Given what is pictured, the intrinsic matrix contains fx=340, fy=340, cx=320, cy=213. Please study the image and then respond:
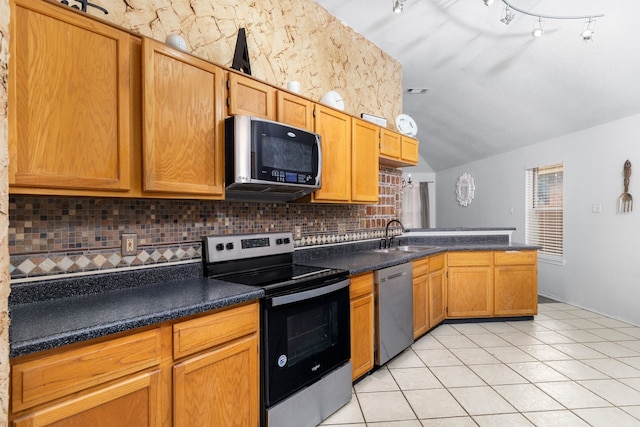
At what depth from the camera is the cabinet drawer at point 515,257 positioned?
12.5 ft

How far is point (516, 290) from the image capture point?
3.84 meters

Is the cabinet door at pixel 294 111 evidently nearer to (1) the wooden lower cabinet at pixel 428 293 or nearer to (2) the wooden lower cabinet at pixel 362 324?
(2) the wooden lower cabinet at pixel 362 324

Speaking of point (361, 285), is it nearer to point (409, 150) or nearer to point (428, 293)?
point (428, 293)

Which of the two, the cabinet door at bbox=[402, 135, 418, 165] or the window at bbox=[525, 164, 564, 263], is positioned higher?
the cabinet door at bbox=[402, 135, 418, 165]

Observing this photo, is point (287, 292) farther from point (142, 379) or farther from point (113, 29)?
point (113, 29)

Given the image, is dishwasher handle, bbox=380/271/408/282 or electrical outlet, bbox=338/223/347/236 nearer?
dishwasher handle, bbox=380/271/408/282

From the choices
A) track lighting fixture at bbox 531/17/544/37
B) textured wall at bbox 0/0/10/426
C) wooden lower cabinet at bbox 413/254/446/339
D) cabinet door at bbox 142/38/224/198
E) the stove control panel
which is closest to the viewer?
textured wall at bbox 0/0/10/426

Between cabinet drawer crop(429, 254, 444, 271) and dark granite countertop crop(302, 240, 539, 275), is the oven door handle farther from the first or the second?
cabinet drawer crop(429, 254, 444, 271)

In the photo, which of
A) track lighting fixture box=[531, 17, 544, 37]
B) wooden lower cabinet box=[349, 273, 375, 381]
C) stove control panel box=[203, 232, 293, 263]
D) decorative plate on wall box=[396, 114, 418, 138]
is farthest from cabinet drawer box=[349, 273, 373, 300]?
track lighting fixture box=[531, 17, 544, 37]

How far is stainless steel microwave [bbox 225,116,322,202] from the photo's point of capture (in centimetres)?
186

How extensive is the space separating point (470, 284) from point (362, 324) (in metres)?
1.94

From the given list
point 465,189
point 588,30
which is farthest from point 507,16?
Result: point 465,189

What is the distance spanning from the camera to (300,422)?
73.3 inches

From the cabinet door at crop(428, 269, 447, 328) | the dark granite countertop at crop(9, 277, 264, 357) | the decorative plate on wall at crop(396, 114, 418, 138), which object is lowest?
the cabinet door at crop(428, 269, 447, 328)
